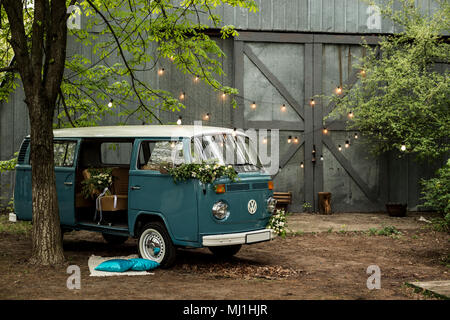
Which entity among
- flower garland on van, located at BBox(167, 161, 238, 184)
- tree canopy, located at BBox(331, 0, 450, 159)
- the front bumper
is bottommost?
the front bumper

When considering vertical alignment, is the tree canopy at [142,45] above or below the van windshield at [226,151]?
above

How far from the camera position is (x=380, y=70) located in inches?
586

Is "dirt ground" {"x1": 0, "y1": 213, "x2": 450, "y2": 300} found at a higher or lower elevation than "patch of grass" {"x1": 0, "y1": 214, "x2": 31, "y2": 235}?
lower

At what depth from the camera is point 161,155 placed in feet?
26.3

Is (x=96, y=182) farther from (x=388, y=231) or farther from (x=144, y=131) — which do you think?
(x=388, y=231)

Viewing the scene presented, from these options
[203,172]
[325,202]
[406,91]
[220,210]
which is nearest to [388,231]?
[325,202]

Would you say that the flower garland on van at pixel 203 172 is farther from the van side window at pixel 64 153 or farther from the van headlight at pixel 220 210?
the van side window at pixel 64 153

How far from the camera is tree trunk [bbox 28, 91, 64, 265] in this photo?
7.80 metres

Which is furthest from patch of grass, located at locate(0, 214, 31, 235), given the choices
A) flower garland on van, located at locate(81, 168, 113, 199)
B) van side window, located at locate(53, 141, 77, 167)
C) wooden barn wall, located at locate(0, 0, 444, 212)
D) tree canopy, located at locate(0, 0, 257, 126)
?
wooden barn wall, located at locate(0, 0, 444, 212)

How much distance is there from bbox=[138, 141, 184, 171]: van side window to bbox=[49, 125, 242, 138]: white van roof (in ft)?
0.50

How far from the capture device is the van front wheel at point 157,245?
303 inches

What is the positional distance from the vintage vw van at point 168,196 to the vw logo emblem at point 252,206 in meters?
0.02

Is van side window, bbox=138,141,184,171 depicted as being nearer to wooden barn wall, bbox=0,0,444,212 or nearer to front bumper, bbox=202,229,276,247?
front bumper, bbox=202,229,276,247

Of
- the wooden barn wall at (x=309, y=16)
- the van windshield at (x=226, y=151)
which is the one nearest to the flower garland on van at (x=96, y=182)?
the van windshield at (x=226, y=151)
